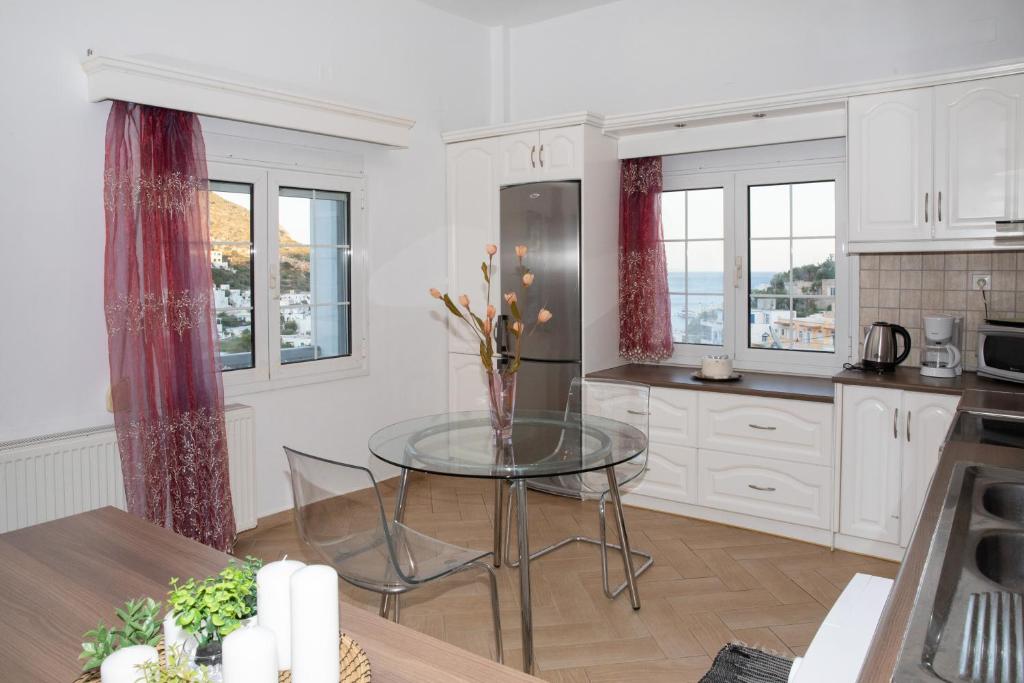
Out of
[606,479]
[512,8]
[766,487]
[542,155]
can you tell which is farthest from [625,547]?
[512,8]

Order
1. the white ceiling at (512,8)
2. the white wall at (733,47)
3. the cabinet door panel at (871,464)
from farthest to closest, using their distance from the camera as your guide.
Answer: the white ceiling at (512,8)
the white wall at (733,47)
the cabinet door panel at (871,464)

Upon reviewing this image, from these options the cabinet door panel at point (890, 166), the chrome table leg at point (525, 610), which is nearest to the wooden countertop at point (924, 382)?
the cabinet door panel at point (890, 166)

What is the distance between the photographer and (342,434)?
4586mm

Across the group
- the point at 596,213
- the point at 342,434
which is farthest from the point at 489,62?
the point at 342,434

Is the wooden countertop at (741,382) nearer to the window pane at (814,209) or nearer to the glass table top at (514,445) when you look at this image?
the window pane at (814,209)

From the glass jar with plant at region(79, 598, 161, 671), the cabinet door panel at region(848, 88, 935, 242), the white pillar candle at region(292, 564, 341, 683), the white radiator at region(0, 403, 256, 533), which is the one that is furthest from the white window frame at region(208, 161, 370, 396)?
the white pillar candle at region(292, 564, 341, 683)

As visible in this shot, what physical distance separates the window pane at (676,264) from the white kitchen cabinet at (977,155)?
1576 mm

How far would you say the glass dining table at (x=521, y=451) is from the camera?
8.25 ft

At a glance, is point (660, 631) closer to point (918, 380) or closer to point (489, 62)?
point (918, 380)

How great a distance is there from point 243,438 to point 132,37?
196 cm

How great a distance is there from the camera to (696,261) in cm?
479

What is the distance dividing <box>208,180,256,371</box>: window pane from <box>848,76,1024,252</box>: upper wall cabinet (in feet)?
10.3

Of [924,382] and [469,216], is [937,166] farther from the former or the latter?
[469,216]

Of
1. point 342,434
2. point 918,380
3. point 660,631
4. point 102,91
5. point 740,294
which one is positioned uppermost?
point 102,91
